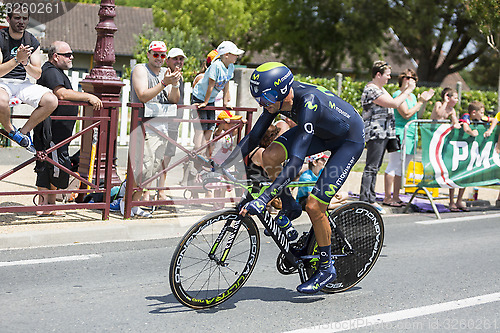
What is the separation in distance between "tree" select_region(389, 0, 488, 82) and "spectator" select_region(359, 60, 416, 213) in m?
26.7

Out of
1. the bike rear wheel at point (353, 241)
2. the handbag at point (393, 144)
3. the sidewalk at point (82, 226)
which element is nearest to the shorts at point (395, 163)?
the handbag at point (393, 144)

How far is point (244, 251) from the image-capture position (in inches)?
211

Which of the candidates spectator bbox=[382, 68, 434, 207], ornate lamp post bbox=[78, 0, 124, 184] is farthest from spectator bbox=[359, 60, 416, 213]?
ornate lamp post bbox=[78, 0, 124, 184]

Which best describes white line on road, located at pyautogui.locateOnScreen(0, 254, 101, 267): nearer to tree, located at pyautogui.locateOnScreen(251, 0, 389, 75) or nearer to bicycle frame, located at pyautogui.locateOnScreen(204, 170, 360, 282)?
bicycle frame, located at pyautogui.locateOnScreen(204, 170, 360, 282)

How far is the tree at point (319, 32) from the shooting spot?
132 ft

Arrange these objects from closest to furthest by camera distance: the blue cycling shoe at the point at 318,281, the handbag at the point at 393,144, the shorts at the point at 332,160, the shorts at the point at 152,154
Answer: the shorts at the point at 332,160, the blue cycling shoe at the point at 318,281, the shorts at the point at 152,154, the handbag at the point at 393,144

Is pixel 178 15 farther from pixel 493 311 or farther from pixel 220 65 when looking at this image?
pixel 493 311

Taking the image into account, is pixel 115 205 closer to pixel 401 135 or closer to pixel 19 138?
pixel 19 138

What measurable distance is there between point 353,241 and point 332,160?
2.82 ft

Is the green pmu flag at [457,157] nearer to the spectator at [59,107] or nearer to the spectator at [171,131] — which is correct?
the spectator at [171,131]

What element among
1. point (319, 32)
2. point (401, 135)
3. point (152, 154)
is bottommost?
point (152, 154)

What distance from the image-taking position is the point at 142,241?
25.7 ft

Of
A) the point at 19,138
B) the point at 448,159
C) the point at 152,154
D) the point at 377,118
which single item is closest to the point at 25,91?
the point at 19,138

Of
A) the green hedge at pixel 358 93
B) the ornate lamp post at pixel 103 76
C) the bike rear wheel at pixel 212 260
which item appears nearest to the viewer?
the bike rear wheel at pixel 212 260
